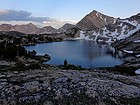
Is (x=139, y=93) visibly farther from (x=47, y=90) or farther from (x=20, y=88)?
(x=20, y=88)

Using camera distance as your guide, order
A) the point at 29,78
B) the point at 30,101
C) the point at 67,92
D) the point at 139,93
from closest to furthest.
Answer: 1. the point at 30,101
2. the point at 67,92
3. the point at 139,93
4. the point at 29,78

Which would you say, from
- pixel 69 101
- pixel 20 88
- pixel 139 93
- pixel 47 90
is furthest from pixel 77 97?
pixel 139 93

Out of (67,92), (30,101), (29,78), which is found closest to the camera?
(30,101)

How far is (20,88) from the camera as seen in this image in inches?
874

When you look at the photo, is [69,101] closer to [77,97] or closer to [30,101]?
[77,97]

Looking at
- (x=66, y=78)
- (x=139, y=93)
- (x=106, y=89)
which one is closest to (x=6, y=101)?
(x=66, y=78)

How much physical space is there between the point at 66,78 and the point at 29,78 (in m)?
3.70

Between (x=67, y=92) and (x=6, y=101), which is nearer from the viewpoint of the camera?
(x=6, y=101)

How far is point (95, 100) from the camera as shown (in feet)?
67.8

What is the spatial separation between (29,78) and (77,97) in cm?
660

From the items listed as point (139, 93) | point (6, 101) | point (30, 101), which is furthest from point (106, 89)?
point (6, 101)

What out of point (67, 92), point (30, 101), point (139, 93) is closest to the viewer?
point (30, 101)

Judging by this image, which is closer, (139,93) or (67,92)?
(67,92)

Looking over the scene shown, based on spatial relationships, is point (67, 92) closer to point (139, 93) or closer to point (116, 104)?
point (116, 104)
